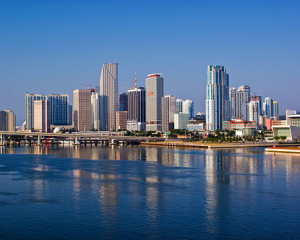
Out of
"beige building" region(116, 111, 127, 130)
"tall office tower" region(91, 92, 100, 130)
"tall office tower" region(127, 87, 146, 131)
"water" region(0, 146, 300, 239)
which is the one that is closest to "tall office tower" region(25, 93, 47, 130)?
"tall office tower" region(91, 92, 100, 130)

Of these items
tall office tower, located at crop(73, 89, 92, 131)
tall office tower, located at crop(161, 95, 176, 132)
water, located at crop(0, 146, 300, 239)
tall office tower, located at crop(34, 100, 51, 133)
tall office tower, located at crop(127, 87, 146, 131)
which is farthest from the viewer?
tall office tower, located at crop(127, 87, 146, 131)

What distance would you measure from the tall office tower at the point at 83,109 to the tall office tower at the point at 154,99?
94.7ft

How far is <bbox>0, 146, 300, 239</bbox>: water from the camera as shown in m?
16.1

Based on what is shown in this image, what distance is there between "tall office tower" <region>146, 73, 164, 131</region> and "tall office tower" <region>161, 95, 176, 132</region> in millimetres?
2038

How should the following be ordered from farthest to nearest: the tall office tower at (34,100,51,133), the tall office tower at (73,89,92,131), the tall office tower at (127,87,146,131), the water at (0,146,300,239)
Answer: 1. the tall office tower at (127,87,146,131)
2. the tall office tower at (73,89,92,131)
3. the tall office tower at (34,100,51,133)
4. the water at (0,146,300,239)

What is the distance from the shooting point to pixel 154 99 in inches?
7087

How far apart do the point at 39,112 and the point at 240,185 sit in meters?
167

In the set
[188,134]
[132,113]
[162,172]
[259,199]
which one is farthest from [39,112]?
[259,199]

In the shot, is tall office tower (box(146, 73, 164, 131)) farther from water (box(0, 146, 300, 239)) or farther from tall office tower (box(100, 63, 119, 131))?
water (box(0, 146, 300, 239))

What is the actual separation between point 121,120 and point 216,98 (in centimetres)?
4713

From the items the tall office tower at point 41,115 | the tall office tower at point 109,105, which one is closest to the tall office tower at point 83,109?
the tall office tower at point 109,105

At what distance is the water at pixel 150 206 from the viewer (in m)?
16.1

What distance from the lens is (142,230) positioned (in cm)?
1623

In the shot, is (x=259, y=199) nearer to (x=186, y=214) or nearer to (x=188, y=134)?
(x=186, y=214)
